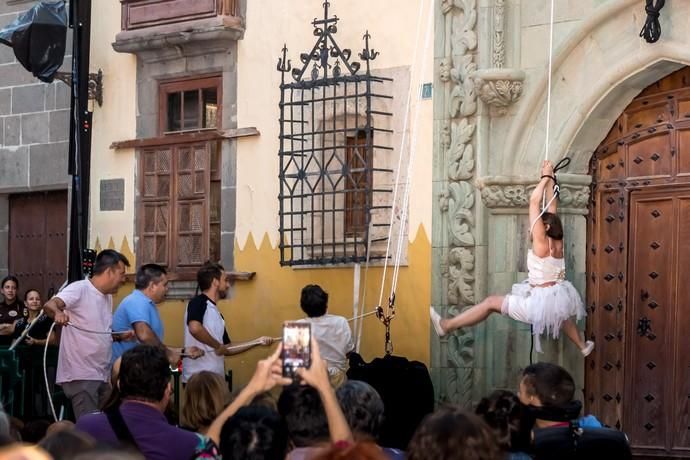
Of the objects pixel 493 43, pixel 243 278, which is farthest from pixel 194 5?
pixel 493 43

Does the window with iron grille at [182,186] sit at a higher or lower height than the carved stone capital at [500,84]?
lower

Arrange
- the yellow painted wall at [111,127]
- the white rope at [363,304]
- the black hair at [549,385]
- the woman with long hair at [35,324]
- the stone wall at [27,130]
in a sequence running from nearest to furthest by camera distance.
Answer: the black hair at [549,385], the white rope at [363,304], the woman with long hair at [35,324], the yellow painted wall at [111,127], the stone wall at [27,130]

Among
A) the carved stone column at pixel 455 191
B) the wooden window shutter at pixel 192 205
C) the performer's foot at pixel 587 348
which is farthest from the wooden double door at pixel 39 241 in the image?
the performer's foot at pixel 587 348

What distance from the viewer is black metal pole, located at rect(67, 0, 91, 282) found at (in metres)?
14.5

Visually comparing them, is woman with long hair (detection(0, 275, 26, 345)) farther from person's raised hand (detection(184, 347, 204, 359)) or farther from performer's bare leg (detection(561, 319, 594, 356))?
performer's bare leg (detection(561, 319, 594, 356))

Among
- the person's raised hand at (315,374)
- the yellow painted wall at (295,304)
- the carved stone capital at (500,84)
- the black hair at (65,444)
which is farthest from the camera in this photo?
the yellow painted wall at (295,304)

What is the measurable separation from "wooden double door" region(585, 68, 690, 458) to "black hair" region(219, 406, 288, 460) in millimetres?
5484

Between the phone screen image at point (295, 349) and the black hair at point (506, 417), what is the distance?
41.3 inches

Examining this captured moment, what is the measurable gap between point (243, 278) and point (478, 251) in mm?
2726

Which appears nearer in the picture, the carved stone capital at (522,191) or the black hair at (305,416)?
the black hair at (305,416)

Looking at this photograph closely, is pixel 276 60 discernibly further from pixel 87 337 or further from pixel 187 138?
pixel 87 337

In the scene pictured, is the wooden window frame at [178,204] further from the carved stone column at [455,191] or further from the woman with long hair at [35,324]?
the carved stone column at [455,191]

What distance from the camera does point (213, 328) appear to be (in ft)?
39.8

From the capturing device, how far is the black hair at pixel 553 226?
36.7 ft
